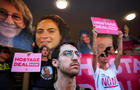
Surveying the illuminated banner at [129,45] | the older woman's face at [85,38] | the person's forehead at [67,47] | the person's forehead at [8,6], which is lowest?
the person's forehead at [67,47]

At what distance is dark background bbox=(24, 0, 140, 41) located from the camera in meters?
2.82

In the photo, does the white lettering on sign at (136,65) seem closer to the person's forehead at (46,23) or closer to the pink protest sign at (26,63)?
the person's forehead at (46,23)

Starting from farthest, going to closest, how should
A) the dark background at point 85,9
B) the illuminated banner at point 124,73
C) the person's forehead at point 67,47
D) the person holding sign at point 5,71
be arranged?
the dark background at point 85,9
the illuminated banner at point 124,73
the person holding sign at point 5,71
the person's forehead at point 67,47

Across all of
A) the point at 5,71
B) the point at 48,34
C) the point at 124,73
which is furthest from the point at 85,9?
the point at 5,71

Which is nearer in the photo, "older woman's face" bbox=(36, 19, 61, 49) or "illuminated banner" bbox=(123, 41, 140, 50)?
"older woman's face" bbox=(36, 19, 61, 49)

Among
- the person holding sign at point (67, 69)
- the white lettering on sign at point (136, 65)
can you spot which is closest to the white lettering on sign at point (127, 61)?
the white lettering on sign at point (136, 65)

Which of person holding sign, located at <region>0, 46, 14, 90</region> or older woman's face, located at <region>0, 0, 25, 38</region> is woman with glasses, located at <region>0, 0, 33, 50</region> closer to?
older woman's face, located at <region>0, 0, 25, 38</region>

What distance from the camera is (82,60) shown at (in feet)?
8.95

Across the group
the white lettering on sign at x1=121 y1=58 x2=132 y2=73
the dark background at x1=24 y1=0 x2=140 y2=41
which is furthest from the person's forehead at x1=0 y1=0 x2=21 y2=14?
the white lettering on sign at x1=121 y1=58 x2=132 y2=73

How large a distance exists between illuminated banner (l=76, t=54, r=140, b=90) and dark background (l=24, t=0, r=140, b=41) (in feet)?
4.38

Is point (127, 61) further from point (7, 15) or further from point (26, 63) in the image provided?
point (7, 15)

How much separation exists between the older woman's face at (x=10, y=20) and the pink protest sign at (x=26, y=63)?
551 millimetres

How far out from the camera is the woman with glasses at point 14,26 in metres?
2.12

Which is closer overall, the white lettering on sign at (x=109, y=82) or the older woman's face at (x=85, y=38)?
the white lettering on sign at (x=109, y=82)
